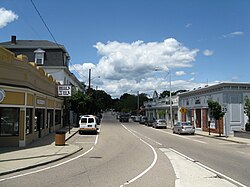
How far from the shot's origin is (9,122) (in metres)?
19.3

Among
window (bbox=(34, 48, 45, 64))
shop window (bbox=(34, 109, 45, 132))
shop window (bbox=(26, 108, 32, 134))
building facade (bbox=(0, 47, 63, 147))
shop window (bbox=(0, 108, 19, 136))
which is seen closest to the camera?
building facade (bbox=(0, 47, 63, 147))

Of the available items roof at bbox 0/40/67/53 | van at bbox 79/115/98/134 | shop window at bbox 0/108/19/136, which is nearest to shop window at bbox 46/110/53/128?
van at bbox 79/115/98/134

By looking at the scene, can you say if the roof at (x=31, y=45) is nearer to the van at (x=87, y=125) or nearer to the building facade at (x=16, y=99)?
the van at (x=87, y=125)

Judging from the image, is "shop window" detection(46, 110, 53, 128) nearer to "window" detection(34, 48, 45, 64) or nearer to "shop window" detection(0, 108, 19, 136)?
"shop window" detection(0, 108, 19, 136)

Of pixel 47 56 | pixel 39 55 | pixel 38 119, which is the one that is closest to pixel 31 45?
pixel 39 55

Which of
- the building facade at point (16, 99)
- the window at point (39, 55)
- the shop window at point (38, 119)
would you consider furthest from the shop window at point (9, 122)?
the window at point (39, 55)

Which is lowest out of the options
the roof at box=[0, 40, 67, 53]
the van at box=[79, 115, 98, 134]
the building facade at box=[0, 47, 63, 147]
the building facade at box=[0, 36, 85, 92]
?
the van at box=[79, 115, 98, 134]

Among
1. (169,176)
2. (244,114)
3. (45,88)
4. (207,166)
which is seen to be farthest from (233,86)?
(169,176)

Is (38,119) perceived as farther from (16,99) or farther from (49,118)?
(16,99)

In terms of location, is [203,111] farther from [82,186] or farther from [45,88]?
[82,186]

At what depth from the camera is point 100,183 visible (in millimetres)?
9141

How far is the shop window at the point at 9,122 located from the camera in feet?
62.0

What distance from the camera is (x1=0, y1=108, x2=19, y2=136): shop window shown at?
18.9 m

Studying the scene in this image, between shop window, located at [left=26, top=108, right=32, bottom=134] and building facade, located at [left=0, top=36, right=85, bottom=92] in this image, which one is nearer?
shop window, located at [left=26, top=108, right=32, bottom=134]
